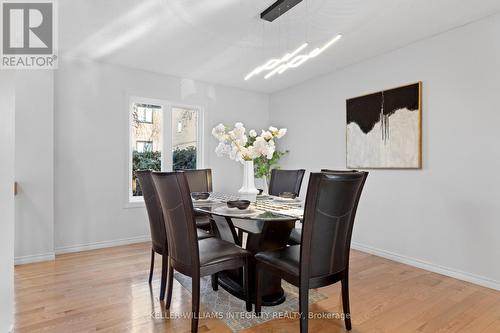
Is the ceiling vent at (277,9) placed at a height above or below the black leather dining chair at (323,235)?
above

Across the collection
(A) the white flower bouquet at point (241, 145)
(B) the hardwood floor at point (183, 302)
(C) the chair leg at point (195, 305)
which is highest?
(A) the white flower bouquet at point (241, 145)

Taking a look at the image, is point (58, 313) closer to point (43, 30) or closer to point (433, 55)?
point (43, 30)

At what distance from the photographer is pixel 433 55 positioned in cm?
302

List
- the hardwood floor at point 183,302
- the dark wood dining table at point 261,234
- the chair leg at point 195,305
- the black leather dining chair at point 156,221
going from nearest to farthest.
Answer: the chair leg at point 195,305
the hardwood floor at point 183,302
the dark wood dining table at point 261,234
the black leather dining chair at point 156,221

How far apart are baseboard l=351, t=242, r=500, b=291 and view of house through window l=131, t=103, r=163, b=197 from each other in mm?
3126

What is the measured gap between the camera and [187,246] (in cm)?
184

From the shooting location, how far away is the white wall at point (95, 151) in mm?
3504

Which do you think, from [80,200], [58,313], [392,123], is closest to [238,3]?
[392,123]

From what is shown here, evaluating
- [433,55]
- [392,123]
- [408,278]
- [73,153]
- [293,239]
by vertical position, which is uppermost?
[433,55]

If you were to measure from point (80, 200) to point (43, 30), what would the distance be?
196 cm

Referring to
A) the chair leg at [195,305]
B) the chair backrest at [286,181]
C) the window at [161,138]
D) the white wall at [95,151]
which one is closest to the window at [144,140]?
the window at [161,138]

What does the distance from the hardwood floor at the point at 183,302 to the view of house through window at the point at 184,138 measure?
1.76 m

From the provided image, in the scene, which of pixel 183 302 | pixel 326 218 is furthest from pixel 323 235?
pixel 183 302

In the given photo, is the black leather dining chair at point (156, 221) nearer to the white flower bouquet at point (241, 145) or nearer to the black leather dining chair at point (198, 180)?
the white flower bouquet at point (241, 145)
